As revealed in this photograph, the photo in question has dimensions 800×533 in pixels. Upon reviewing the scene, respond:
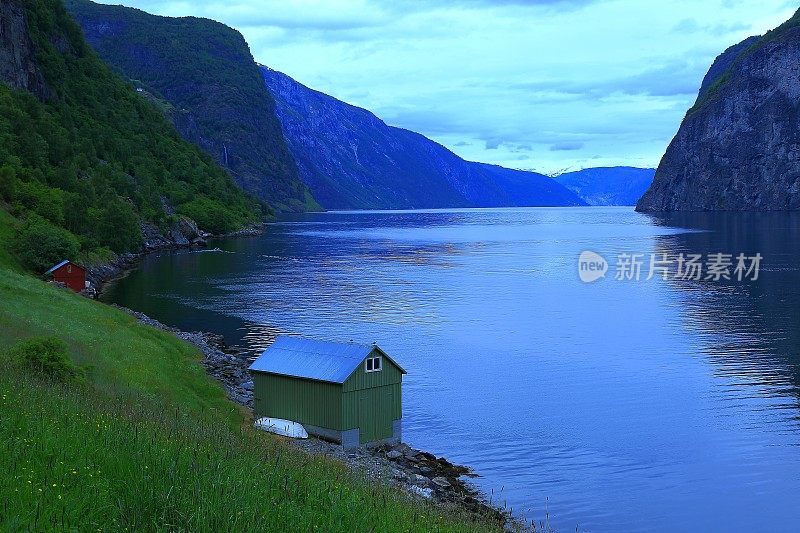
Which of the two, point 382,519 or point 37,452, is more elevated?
point 37,452

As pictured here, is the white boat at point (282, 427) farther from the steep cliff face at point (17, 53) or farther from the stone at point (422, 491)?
the steep cliff face at point (17, 53)

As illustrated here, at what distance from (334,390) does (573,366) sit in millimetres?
28532

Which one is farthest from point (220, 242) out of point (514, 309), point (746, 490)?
point (746, 490)

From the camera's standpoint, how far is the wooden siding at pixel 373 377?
3847 cm

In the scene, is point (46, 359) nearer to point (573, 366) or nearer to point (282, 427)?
point (282, 427)

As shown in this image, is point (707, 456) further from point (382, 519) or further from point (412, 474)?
point (382, 519)

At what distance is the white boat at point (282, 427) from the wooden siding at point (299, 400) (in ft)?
1.69

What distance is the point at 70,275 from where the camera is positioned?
288ft

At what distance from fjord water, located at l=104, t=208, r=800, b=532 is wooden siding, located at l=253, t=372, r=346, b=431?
567 centimetres

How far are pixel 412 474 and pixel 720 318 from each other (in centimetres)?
5520

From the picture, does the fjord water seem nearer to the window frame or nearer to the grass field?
the window frame

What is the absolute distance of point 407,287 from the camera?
108m

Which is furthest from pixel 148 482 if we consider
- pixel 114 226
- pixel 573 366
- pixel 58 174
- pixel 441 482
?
pixel 58 174

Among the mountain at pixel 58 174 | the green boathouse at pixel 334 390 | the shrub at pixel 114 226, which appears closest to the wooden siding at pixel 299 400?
the green boathouse at pixel 334 390
